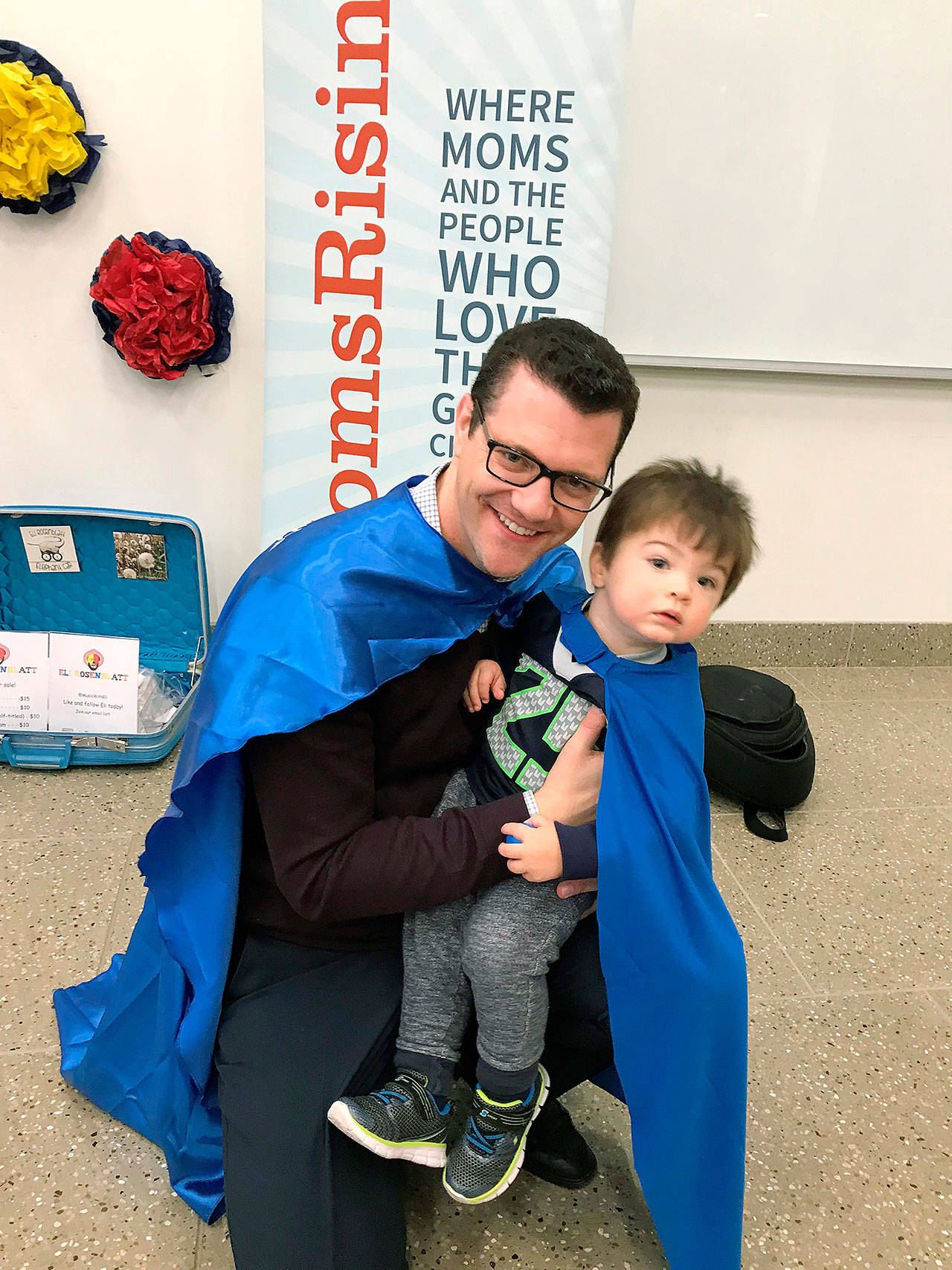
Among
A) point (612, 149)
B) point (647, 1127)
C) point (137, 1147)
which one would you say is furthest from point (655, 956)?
point (612, 149)

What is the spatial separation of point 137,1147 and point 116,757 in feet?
3.73

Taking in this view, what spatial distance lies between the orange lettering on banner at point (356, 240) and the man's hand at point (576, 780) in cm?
131

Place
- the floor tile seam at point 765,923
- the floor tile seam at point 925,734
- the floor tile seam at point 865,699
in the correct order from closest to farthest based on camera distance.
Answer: the floor tile seam at point 765,923 < the floor tile seam at point 925,734 < the floor tile seam at point 865,699

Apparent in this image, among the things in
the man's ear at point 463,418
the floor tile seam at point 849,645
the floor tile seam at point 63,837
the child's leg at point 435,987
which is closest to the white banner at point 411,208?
the floor tile seam at point 63,837

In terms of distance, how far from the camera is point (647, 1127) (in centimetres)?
120

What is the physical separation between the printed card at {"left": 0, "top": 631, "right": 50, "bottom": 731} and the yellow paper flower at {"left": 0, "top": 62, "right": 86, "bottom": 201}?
43.5 inches

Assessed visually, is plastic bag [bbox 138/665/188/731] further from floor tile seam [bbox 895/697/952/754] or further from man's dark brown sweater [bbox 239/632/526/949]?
floor tile seam [bbox 895/697/952/754]

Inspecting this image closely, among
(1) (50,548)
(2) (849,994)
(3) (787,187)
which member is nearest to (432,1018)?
(2) (849,994)

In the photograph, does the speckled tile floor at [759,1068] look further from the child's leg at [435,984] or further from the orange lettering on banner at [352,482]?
the orange lettering on banner at [352,482]

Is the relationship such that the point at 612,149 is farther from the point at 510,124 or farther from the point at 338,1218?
A: the point at 338,1218

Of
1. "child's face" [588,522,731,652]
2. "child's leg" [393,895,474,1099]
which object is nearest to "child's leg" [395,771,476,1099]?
"child's leg" [393,895,474,1099]

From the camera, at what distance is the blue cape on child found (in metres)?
1.07

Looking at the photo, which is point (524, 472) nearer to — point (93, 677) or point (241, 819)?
point (241, 819)

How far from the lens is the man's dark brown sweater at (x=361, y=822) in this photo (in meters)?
1.10
